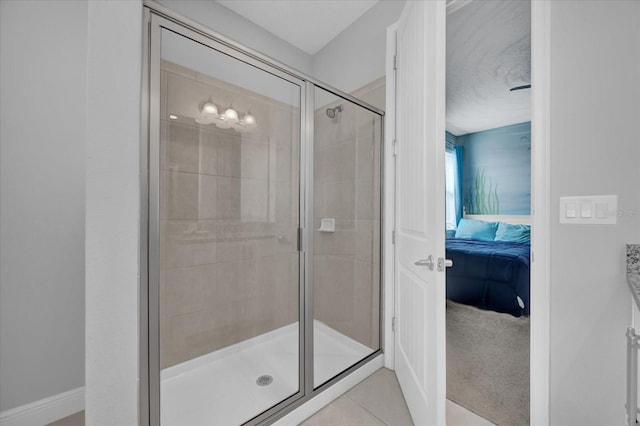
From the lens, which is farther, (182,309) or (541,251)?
(182,309)

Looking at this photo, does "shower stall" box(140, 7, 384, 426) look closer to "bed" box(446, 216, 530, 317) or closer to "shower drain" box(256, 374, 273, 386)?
"shower drain" box(256, 374, 273, 386)

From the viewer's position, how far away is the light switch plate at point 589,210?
102cm

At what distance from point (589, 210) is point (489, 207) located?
13.4 feet

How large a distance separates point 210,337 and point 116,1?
1717 mm

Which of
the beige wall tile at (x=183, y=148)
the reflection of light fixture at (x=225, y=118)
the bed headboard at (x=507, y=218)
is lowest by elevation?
the bed headboard at (x=507, y=218)

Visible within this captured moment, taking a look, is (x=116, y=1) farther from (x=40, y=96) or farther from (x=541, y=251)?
(x=541, y=251)

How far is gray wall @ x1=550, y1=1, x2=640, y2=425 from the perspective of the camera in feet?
3.27

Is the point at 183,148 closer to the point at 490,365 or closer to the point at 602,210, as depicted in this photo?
the point at 602,210

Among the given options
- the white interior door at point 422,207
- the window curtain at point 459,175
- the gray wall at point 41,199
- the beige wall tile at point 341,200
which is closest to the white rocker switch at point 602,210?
the white interior door at point 422,207

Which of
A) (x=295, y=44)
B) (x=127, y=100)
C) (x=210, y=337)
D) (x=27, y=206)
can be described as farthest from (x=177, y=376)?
(x=295, y=44)

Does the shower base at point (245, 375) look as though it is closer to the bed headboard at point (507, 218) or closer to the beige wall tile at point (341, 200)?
the beige wall tile at point (341, 200)

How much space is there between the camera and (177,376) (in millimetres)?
1438

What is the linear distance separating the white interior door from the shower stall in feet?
1.23

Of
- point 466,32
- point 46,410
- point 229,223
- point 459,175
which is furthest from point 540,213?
point 459,175
